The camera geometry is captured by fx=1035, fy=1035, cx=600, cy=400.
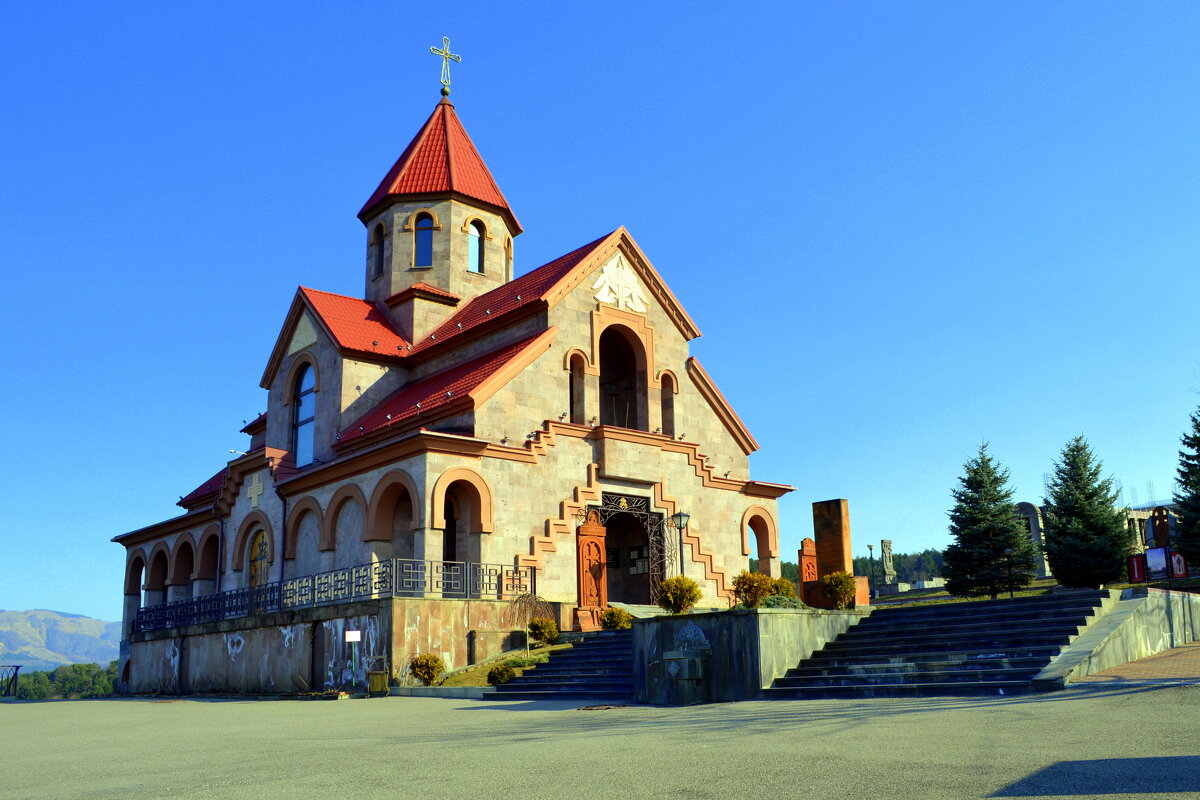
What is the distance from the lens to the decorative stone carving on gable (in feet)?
106

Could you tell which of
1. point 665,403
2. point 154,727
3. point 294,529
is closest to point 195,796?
point 154,727

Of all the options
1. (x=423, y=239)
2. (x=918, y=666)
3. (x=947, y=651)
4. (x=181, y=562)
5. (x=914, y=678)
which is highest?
(x=423, y=239)

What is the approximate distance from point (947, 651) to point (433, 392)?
1862cm

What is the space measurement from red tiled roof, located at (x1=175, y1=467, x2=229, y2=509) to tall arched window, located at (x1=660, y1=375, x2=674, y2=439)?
18.8 metres

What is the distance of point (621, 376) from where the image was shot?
34.3 metres

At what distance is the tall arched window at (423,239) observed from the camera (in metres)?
37.7

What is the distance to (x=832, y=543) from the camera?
31.6m

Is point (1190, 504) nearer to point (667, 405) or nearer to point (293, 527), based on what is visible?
point (667, 405)

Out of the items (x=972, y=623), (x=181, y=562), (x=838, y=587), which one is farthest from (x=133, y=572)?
(x=972, y=623)

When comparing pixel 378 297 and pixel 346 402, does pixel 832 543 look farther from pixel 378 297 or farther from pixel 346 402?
pixel 378 297

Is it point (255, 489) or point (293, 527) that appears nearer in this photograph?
point (293, 527)

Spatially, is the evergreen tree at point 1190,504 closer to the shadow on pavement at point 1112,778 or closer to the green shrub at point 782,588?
the green shrub at point 782,588

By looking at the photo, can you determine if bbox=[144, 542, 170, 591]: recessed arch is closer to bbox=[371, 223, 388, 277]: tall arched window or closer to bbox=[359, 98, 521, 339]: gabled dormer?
bbox=[359, 98, 521, 339]: gabled dormer

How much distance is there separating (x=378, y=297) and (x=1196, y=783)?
112 ft
